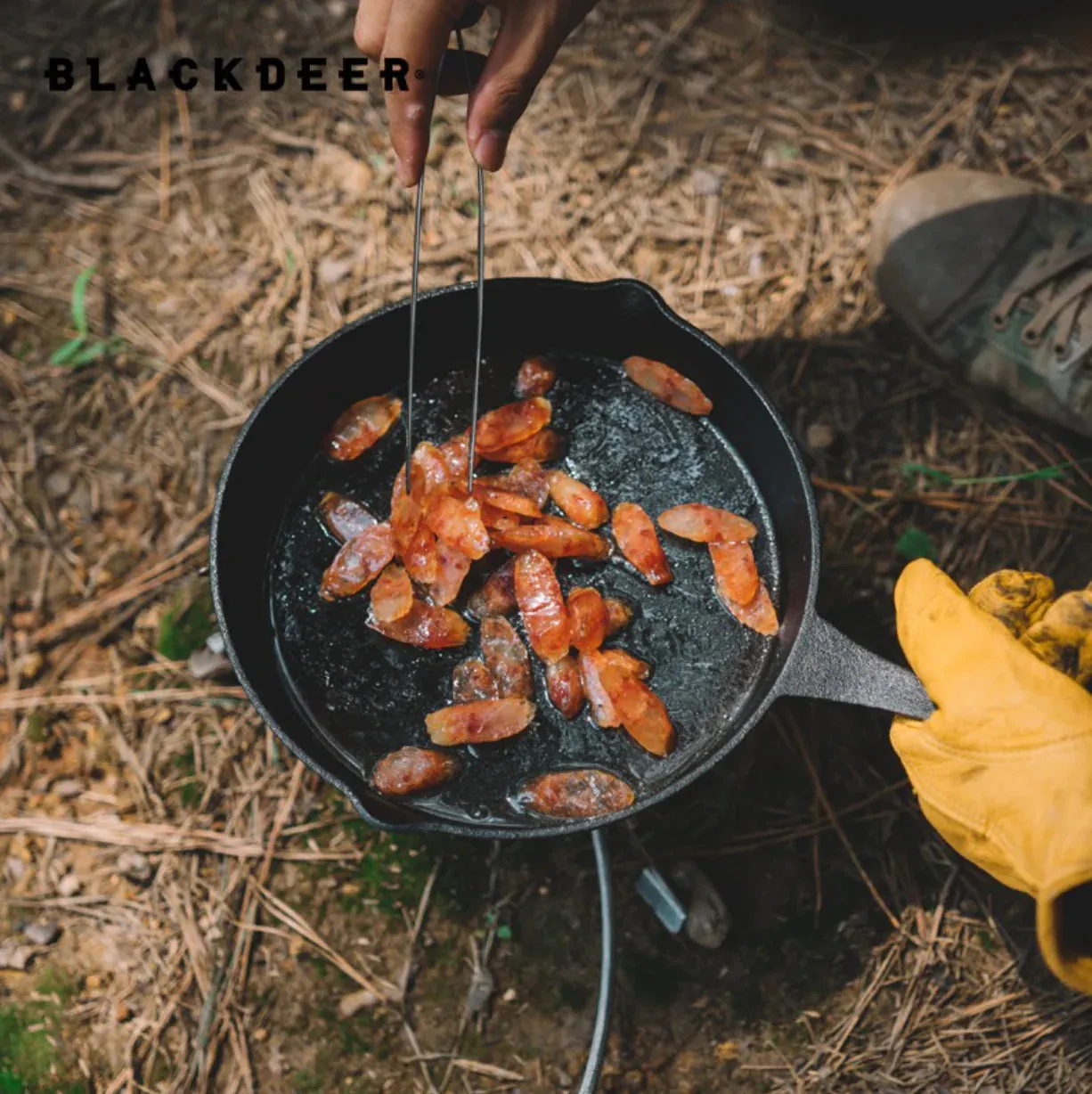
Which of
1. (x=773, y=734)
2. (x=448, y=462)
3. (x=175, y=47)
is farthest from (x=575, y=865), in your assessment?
(x=175, y=47)

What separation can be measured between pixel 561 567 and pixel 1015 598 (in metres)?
1.12

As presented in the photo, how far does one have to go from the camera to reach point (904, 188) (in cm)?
325

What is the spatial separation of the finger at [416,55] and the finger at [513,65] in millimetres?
115

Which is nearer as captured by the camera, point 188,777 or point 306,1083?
point 306,1083

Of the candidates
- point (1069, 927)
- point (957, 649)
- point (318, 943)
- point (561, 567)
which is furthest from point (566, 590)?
point (1069, 927)

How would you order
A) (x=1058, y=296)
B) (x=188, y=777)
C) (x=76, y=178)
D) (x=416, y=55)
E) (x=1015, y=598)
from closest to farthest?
(x=416, y=55), (x=1015, y=598), (x=188, y=777), (x=1058, y=296), (x=76, y=178)

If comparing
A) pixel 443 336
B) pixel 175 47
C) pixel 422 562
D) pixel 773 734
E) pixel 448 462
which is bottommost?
pixel 773 734

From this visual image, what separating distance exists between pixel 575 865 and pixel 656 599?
0.84 m

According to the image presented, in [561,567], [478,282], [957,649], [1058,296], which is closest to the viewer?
[957,649]

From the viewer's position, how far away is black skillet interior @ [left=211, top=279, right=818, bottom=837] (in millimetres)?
2484

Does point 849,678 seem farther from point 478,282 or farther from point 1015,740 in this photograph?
point 478,282

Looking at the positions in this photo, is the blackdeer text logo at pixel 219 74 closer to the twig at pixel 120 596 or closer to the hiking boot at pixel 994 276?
the twig at pixel 120 596

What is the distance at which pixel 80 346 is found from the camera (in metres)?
3.34

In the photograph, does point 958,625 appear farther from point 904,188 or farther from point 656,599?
point 904,188
